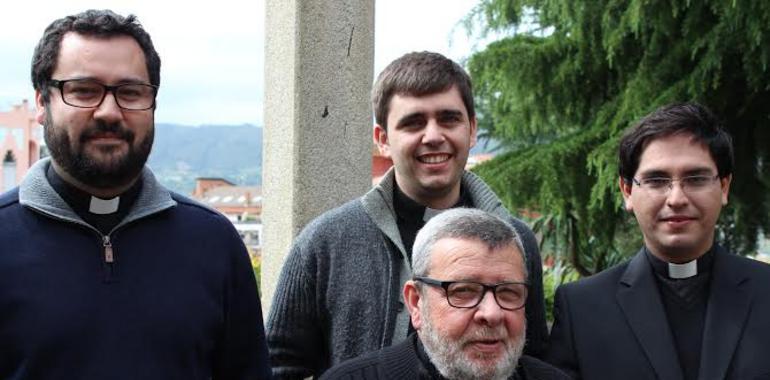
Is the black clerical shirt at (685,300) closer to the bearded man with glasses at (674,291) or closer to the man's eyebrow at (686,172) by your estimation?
the bearded man with glasses at (674,291)

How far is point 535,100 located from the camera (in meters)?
7.29

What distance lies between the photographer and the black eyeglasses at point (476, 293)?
8.48ft

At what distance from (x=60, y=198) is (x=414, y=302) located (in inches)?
39.8

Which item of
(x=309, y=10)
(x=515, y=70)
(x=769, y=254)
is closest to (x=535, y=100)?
(x=515, y=70)

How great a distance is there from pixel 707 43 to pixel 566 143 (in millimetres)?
1185

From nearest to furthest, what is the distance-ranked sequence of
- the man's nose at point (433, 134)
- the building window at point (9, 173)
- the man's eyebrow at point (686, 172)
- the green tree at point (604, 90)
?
the man's nose at point (433, 134) < the man's eyebrow at point (686, 172) < the green tree at point (604, 90) < the building window at point (9, 173)

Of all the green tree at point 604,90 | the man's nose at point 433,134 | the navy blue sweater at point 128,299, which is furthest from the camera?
the green tree at point 604,90

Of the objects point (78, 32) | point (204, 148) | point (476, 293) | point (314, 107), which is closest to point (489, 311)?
point (476, 293)

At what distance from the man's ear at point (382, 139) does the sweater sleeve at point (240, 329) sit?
2.06ft

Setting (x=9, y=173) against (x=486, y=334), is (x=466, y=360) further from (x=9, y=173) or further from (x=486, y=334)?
(x=9, y=173)

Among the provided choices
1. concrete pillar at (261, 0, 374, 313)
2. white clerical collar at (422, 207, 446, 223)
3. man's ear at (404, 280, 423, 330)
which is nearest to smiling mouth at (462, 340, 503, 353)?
man's ear at (404, 280, 423, 330)

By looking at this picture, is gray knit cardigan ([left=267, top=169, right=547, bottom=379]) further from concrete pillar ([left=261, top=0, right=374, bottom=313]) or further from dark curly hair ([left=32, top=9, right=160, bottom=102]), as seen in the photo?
concrete pillar ([left=261, top=0, right=374, bottom=313])

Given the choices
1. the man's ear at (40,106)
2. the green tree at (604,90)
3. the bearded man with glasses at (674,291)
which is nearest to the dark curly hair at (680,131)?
the bearded man with glasses at (674,291)

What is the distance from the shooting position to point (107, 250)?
8.05ft
